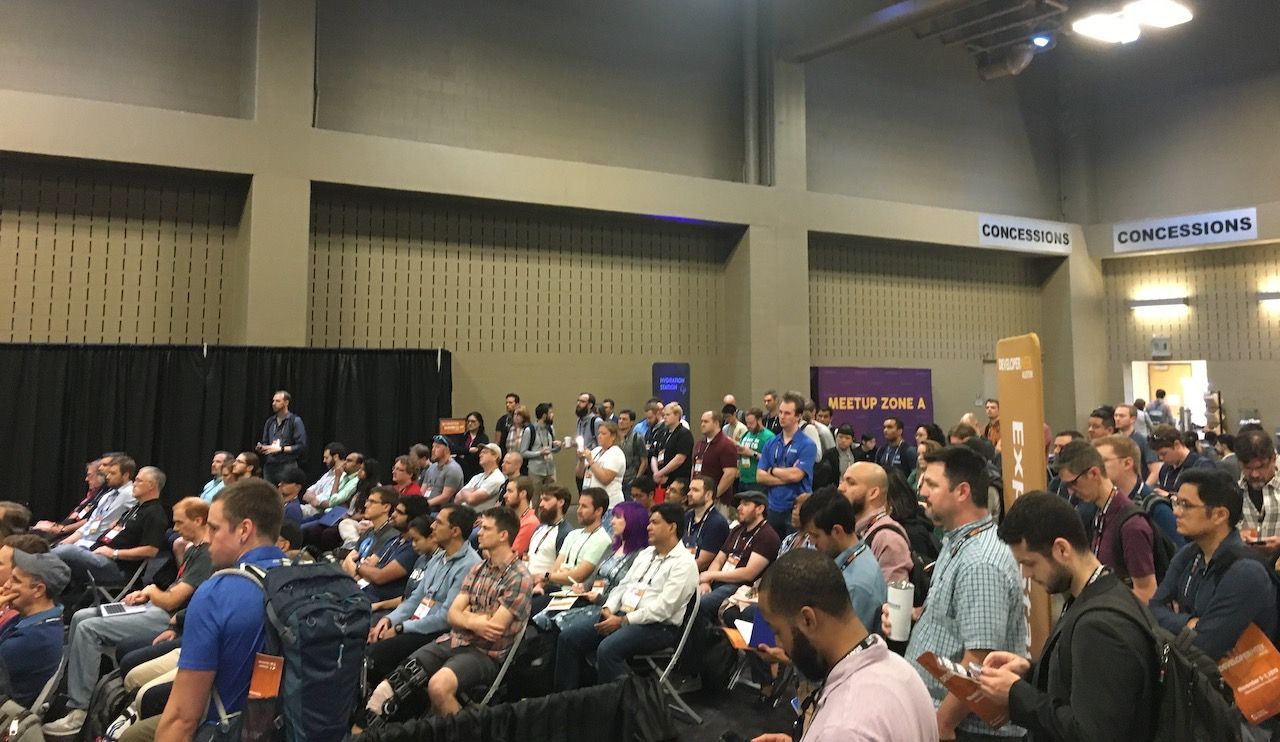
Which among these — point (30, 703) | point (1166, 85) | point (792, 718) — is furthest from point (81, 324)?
point (1166, 85)

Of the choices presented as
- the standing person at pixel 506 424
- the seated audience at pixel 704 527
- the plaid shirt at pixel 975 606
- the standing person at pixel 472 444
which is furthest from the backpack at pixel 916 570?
the standing person at pixel 506 424

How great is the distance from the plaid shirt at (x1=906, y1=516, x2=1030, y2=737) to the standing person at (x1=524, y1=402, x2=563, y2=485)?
6832 mm

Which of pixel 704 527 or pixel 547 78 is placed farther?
pixel 547 78

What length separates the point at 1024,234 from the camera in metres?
Answer: 14.3

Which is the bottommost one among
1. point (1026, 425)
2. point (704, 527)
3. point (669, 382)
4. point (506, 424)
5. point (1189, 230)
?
point (704, 527)

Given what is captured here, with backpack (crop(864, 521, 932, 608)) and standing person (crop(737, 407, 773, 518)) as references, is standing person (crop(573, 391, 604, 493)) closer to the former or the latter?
standing person (crop(737, 407, 773, 518))

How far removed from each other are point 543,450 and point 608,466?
2096 millimetres

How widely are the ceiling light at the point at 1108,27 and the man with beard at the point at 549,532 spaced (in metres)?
9.67

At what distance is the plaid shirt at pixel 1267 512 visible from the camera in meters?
Answer: 4.52

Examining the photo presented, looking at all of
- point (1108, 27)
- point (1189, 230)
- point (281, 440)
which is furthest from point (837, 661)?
point (1189, 230)

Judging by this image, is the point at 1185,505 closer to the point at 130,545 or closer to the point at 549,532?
the point at 549,532

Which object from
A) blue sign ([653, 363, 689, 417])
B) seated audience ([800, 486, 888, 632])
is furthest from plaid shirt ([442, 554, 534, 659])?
blue sign ([653, 363, 689, 417])

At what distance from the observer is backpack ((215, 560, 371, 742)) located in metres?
2.40

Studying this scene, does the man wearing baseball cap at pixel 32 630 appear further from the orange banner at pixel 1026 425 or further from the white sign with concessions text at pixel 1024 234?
the white sign with concessions text at pixel 1024 234
